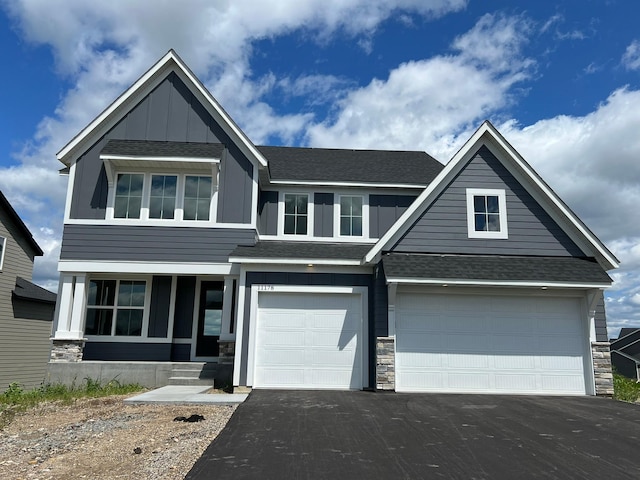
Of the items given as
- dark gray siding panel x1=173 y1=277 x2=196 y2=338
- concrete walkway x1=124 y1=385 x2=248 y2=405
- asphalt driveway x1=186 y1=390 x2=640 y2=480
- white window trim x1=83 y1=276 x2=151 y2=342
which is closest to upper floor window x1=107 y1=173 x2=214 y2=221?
white window trim x1=83 y1=276 x2=151 y2=342

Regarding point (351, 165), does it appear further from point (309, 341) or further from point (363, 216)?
point (309, 341)

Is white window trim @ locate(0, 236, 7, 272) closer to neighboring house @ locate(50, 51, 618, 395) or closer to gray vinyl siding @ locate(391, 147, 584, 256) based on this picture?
neighboring house @ locate(50, 51, 618, 395)

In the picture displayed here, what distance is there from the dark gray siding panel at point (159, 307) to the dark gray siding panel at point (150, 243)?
1.30m

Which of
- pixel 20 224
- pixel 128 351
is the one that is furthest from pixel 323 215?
pixel 20 224

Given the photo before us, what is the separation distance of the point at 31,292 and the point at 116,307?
8.46 meters

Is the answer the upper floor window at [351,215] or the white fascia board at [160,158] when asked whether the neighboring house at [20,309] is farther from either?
the upper floor window at [351,215]

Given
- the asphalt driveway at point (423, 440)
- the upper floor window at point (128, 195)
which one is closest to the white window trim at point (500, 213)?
the asphalt driveway at point (423, 440)

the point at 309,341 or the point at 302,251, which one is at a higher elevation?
the point at 302,251

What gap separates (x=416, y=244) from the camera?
12.0 m

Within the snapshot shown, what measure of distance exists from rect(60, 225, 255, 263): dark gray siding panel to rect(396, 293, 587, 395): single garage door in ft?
16.6

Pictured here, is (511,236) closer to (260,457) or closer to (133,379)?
(260,457)

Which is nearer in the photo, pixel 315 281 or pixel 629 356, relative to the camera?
pixel 315 281

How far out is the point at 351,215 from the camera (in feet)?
49.6

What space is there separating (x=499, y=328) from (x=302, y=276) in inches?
196
